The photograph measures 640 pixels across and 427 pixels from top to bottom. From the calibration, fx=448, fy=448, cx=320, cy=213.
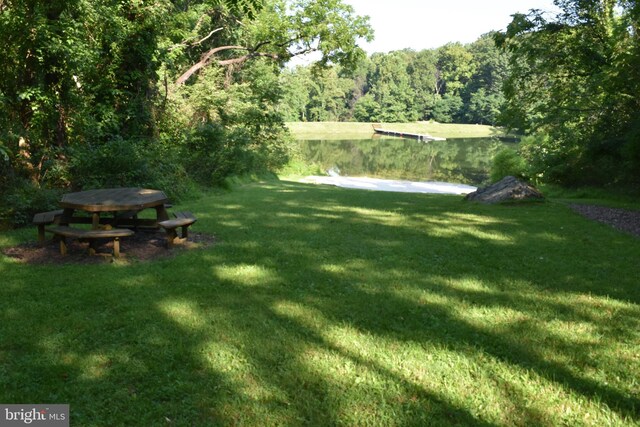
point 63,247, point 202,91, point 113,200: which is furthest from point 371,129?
point 63,247

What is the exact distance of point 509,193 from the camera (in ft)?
38.9

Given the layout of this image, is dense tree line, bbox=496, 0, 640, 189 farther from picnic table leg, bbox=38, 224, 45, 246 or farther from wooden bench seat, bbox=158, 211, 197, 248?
picnic table leg, bbox=38, 224, 45, 246

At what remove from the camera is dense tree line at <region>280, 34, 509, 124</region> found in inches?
3494

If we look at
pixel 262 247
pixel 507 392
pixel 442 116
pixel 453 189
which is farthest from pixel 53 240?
pixel 442 116

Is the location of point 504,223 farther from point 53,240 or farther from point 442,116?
point 442,116

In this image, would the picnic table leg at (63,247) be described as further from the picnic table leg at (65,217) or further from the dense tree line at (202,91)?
the dense tree line at (202,91)

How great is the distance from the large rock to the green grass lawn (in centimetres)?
489

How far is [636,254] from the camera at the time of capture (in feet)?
22.0

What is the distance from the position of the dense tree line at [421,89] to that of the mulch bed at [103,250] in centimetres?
7610

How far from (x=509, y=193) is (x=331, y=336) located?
9.56 m

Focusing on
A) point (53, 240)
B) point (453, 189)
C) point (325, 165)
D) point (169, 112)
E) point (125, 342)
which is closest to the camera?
point (125, 342)

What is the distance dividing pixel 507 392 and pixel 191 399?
211 centimetres

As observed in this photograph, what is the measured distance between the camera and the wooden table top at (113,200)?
586 centimetres

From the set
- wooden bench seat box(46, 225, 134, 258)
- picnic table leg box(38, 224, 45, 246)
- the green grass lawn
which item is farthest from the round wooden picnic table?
the green grass lawn
